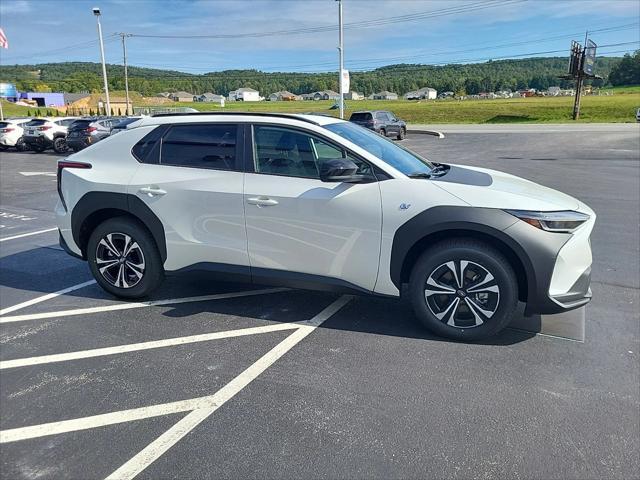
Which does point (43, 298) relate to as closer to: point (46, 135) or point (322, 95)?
point (46, 135)

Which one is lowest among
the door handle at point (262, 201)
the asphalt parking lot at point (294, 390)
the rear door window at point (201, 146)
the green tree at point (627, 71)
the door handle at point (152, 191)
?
the asphalt parking lot at point (294, 390)

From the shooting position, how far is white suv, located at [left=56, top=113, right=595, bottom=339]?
3.54m

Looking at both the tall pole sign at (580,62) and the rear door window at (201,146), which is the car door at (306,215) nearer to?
the rear door window at (201,146)

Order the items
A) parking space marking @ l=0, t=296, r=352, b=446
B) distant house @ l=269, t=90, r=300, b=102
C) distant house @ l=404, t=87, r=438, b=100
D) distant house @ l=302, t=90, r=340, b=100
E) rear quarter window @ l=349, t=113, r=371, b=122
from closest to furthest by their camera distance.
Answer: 1. parking space marking @ l=0, t=296, r=352, b=446
2. rear quarter window @ l=349, t=113, r=371, b=122
3. distant house @ l=302, t=90, r=340, b=100
4. distant house @ l=269, t=90, r=300, b=102
5. distant house @ l=404, t=87, r=438, b=100

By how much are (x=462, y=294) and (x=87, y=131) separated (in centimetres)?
2090

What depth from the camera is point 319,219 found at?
3.82 m

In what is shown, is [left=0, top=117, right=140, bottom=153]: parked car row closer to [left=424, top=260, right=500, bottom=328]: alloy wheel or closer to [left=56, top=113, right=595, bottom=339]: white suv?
[left=56, top=113, right=595, bottom=339]: white suv

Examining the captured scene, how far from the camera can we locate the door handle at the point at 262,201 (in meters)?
3.93

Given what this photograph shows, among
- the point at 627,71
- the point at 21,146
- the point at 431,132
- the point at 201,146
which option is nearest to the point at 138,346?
the point at 201,146

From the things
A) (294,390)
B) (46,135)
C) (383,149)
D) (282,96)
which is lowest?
(294,390)

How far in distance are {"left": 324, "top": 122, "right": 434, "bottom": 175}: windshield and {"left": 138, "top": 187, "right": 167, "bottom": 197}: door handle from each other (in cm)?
153

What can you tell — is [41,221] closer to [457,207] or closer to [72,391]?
[72,391]

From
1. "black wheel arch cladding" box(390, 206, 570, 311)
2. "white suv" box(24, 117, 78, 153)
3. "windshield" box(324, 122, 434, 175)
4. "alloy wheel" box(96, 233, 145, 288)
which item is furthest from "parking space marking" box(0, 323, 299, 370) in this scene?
"white suv" box(24, 117, 78, 153)

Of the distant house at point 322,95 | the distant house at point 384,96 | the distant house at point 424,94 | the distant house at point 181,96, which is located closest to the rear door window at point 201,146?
the distant house at point 181,96
